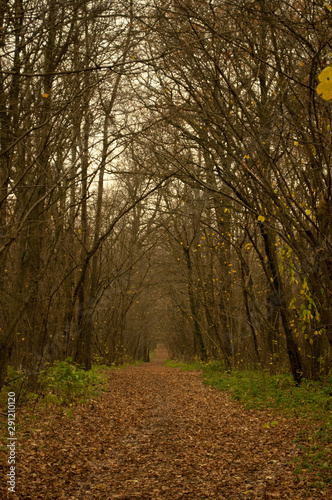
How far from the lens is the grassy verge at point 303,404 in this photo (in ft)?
13.0

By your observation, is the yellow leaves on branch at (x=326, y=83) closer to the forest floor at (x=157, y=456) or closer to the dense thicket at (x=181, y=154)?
the dense thicket at (x=181, y=154)

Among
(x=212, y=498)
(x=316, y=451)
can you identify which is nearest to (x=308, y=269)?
(x=316, y=451)

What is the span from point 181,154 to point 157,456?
6396mm

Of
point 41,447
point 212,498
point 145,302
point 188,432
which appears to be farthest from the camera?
point 145,302

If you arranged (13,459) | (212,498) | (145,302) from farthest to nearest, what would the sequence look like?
(145,302), (13,459), (212,498)

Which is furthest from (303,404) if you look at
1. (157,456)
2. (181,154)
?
(181,154)

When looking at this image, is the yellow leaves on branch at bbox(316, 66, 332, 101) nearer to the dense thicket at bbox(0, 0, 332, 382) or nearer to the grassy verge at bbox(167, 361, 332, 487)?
the dense thicket at bbox(0, 0, 332, 382)

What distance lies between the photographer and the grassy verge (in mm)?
3969

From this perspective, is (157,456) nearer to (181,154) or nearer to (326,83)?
(326,83)

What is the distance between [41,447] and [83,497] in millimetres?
1291

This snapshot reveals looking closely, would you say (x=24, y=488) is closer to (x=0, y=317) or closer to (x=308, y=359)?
(x=0, y=317)

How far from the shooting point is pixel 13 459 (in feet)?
12.7

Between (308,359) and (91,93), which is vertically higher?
(91,93)

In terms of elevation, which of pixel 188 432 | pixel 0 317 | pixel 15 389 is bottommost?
pixel 188 432
